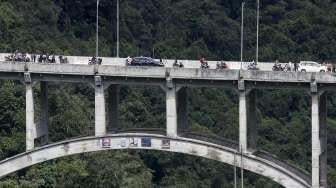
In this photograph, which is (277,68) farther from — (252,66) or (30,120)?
(30,120)

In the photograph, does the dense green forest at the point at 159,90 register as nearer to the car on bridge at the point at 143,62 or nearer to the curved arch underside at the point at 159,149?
the curved arch underside at the point at 159,149

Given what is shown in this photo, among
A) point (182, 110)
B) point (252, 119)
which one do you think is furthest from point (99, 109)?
point (252, 119)

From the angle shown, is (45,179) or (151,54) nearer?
(45,179)

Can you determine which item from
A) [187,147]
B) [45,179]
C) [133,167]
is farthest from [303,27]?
[187,147]

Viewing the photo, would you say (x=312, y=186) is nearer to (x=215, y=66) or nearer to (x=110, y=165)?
(x=215, y=66)

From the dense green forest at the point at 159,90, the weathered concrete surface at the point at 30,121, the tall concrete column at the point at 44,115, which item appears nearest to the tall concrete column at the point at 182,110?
the tall concrete column at the point at 44,115

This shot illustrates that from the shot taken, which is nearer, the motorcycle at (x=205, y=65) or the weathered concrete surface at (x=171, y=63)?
the motorcycle at (x=205, y=65)

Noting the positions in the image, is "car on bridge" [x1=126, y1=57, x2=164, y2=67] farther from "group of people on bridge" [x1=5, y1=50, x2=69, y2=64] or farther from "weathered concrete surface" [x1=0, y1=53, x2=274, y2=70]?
"group of people on bridge" [x1=5, y1=50, x2=69, y2=64]
